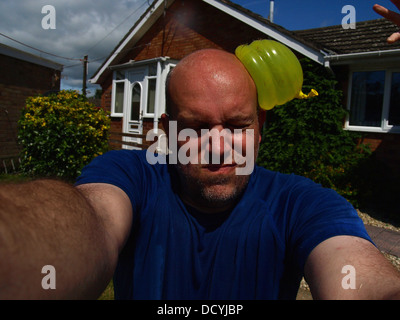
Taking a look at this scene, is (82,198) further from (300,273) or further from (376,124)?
(376,124)

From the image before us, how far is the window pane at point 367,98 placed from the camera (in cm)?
704

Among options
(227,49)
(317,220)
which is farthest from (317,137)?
(317,220)

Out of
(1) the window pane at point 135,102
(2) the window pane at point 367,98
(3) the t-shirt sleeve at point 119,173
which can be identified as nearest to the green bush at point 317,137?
(2) the window pane at point 367,98

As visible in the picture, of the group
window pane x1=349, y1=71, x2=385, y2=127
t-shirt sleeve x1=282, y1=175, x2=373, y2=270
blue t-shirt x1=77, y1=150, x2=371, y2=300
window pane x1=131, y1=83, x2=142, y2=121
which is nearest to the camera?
t-shirt sleeve x1=282, y1=175, x2=373, y2=270

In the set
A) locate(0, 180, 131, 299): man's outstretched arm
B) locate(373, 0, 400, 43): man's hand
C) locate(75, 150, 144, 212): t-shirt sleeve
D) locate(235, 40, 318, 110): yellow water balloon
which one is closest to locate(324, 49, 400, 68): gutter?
locate(373, 0, 400, 43): man's hand

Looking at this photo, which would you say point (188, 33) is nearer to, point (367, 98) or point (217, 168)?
point (367, 98)

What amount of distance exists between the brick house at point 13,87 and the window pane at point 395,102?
462 inches

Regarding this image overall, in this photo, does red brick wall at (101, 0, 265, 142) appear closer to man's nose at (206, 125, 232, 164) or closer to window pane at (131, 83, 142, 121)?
window pane at (131, 83, 142, 121)

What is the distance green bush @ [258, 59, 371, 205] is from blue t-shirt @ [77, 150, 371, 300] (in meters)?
5.58

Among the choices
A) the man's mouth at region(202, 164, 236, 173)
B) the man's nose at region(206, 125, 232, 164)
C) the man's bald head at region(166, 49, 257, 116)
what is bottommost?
the man's mouth at region(202, 164, 236, 173)

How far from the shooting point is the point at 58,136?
6.23 metres

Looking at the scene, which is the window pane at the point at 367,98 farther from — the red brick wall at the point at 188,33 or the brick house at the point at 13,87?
the brick house at the point at 13,87

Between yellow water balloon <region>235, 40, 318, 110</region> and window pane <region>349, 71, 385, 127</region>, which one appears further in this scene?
window pane <region>349, 71, 385, 127</region>

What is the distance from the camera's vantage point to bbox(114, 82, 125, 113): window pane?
1249 cm
